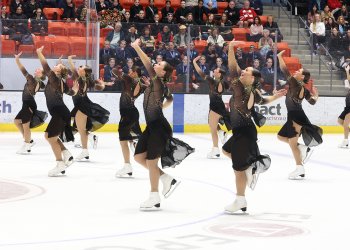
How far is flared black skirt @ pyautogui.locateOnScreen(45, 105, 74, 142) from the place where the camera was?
12.0 metres

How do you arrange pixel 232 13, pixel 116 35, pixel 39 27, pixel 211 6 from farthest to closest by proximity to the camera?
pixel 211 6, pixel 232 13, pixel 116 35, pixel 39 27

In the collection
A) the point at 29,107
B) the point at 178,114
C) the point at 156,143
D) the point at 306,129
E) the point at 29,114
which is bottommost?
the point at 178,114

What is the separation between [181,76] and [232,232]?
40.0 ft

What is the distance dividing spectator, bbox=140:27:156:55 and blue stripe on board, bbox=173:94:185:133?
4.13 ft

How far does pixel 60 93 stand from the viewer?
12.5 metres

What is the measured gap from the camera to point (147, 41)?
1983 cm

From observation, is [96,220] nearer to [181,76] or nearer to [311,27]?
[181,76]

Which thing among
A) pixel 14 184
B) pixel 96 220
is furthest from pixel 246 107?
pixel 14 184

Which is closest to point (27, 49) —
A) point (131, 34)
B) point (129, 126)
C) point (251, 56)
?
point (131, 34)

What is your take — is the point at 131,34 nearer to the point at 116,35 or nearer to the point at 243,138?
the point at 116,35

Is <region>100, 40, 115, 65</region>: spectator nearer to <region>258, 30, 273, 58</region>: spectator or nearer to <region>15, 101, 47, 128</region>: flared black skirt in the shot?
<region>258, 30, 273, 58</region>: spectator

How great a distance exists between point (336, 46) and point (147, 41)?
4.91 metres

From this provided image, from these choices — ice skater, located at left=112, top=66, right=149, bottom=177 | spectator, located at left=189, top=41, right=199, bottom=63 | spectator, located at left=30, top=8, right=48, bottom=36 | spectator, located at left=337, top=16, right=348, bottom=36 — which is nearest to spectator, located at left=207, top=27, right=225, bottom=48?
spectator, located at left=189, top=41, right=199, bottom=63

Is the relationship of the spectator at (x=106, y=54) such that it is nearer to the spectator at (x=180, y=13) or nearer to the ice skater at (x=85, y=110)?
the spectator at (x=180, y=13)
